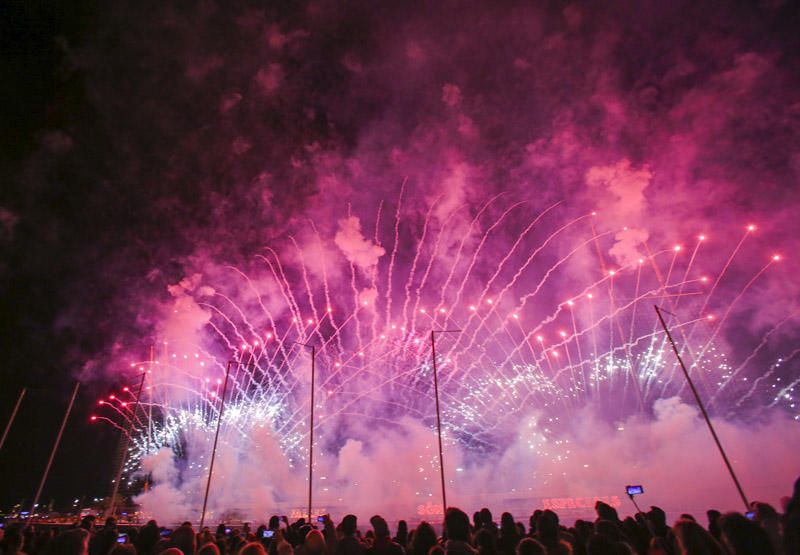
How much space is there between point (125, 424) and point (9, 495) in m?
28.4

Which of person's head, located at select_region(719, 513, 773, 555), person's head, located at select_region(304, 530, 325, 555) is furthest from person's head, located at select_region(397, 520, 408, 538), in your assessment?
person's head, located at select_region(719, 513, 773, 555)

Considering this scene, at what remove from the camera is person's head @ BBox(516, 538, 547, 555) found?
15.4 ft

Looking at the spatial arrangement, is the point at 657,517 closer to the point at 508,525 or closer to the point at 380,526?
the point at 508,525

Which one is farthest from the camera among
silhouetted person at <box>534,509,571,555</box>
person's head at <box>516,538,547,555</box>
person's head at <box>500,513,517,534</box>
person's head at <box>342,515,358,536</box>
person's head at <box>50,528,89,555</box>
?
person's head at <box>500,513,517,534</box>

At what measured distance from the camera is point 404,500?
68.7m

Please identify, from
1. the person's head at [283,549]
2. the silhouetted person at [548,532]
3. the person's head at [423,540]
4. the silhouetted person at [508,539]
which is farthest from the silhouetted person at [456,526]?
the person's head at [283,549]

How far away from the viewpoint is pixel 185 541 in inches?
293

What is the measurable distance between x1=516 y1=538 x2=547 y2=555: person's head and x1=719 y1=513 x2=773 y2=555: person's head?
1.75m

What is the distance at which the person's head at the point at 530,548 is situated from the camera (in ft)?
15.4

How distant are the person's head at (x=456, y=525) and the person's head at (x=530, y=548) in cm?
94

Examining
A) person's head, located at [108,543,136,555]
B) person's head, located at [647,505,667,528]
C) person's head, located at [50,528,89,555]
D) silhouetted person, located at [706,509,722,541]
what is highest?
person's head, located at [50,528,89,555]

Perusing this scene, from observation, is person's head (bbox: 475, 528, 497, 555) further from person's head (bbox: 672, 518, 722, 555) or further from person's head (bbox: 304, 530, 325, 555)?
person's head (bbox: 304, 530, 325, 555)

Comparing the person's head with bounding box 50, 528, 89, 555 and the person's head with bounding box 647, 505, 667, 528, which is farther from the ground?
the person's head with bounding box 50, 528, 89, 555

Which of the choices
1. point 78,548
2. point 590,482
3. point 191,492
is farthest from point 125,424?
point 590,482
